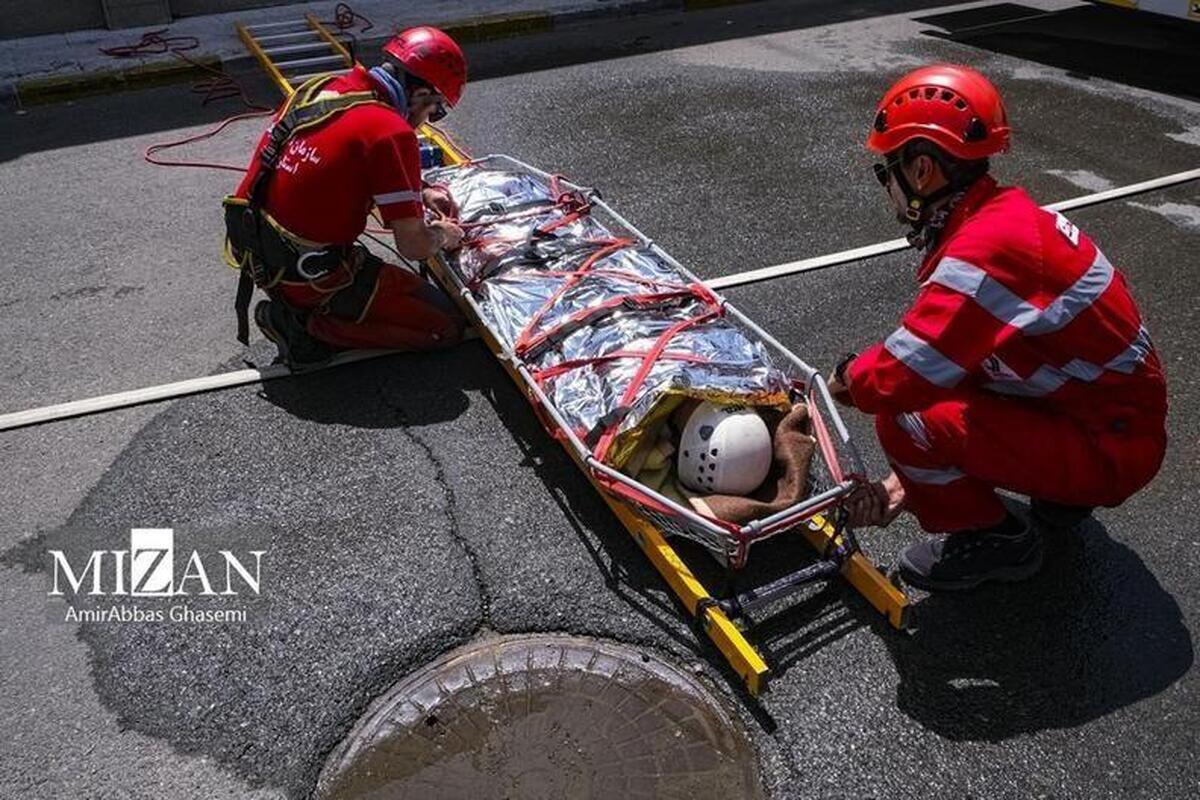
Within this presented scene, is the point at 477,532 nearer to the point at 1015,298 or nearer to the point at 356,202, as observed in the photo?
the point at 356,202

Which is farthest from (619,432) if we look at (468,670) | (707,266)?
(707,266)

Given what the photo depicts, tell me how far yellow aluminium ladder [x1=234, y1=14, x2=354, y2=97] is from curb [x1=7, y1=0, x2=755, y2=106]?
0.41 m

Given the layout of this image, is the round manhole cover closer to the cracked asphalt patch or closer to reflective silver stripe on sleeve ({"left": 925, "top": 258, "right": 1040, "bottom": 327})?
the cracked asphalt patch

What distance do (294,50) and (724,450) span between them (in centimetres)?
733

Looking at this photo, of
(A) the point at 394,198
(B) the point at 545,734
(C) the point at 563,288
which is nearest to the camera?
(B) the point at 545,734

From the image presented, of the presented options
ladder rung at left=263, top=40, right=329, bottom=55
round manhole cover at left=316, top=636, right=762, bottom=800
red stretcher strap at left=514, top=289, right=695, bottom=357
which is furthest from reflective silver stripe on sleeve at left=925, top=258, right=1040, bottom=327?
ladder rung at left=263, top=40, right=329, bottom=55

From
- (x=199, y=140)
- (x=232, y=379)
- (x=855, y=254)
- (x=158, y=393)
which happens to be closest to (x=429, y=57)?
(x=232, y=379)

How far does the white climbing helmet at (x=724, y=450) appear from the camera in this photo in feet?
11.2

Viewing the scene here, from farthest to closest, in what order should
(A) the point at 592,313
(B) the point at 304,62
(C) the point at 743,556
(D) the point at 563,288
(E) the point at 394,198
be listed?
1. (B) the point at 304,62
2. (E) the point at 394,198
3. (D) the point at 563,288
4. (A) the point at 592,313
5. (C) the point at 743,556

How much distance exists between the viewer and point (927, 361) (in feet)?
9.73

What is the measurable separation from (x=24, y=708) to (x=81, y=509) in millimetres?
1008

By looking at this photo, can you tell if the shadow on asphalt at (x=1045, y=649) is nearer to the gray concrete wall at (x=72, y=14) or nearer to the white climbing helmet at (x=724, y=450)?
the white climbing helmet at (x=724, y=450)

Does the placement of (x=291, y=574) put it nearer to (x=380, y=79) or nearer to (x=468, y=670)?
(x=468, y=670)

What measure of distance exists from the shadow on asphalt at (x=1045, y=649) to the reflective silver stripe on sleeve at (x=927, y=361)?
0.89m
